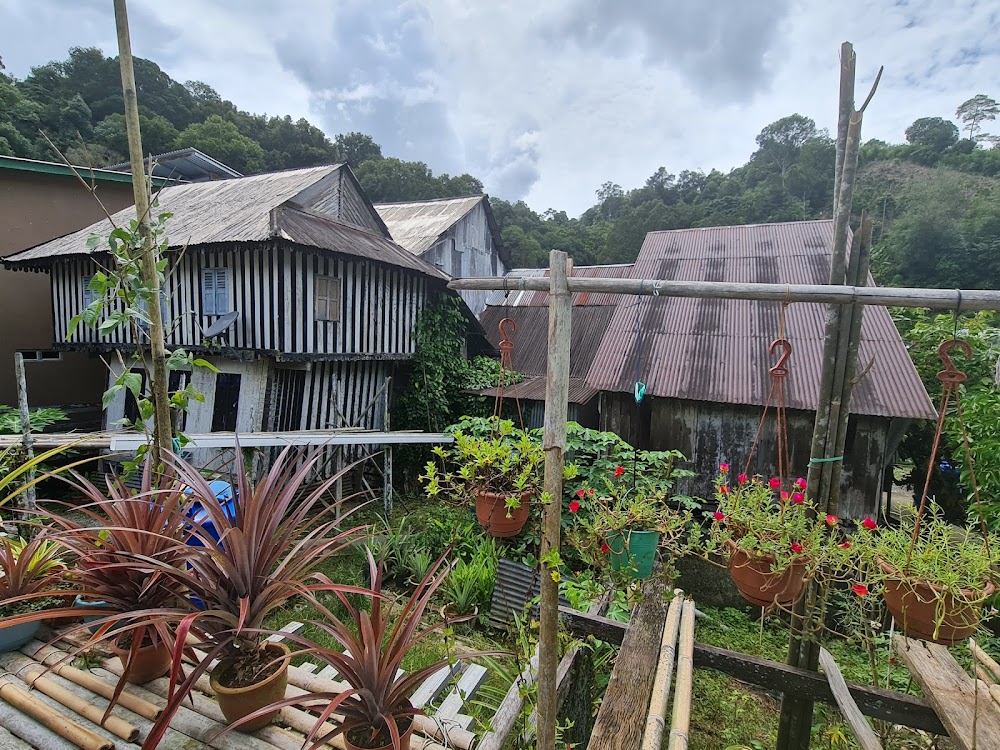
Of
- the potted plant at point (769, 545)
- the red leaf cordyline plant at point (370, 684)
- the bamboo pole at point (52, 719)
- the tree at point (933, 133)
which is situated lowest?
the bamboo pole at point (52, 719)

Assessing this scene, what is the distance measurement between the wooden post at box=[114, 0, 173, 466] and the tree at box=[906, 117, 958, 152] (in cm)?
4940

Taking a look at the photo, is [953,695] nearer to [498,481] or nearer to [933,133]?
[498,481]

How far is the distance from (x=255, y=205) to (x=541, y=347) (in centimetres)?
635

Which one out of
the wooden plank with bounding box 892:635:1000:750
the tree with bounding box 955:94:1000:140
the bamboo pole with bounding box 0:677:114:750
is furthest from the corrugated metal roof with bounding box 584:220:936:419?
the tree with bounding box 955:94:1000:140

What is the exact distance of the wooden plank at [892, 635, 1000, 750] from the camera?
71.5 inches

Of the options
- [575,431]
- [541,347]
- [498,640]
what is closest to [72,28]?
[541,347]

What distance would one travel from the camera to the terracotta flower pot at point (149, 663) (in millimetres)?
1840

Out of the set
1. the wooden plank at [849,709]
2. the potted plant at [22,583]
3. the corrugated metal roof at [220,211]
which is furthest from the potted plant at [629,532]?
the corrugated metal roof at [220,211]

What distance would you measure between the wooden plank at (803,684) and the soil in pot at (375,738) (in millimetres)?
1537

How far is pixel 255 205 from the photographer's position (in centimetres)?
800

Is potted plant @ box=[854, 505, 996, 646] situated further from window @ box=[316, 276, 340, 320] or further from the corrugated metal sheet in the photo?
the corrugated metal sheet

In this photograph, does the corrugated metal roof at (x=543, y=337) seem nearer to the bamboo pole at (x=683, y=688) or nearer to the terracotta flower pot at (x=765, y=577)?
the bamboo pole at (x=683, y=688)

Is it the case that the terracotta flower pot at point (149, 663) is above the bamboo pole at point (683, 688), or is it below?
above

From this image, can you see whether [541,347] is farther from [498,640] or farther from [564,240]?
[564,240]
